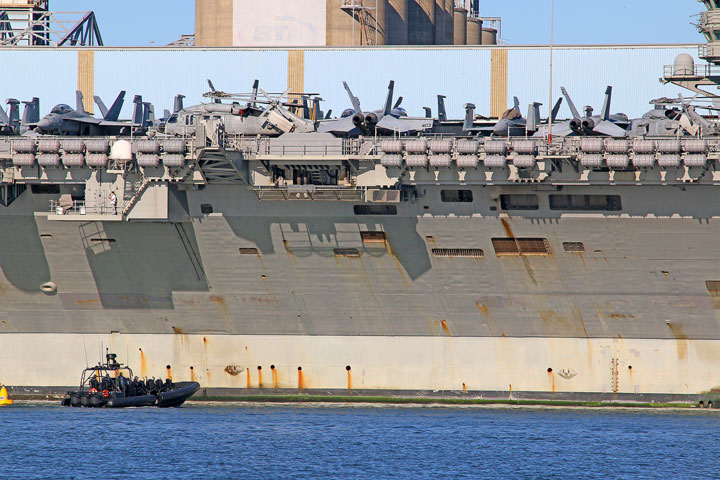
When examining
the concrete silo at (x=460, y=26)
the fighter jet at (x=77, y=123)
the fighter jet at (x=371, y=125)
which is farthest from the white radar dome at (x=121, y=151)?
the concrete silo at (x=460, y=26)

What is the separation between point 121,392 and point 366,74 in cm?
1530

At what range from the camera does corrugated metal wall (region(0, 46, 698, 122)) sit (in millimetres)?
38125

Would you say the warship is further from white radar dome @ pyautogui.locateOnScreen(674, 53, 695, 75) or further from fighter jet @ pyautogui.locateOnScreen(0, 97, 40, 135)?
fighter jet @ pyautogui.locateOnScreen(0, 97, 40, 135)

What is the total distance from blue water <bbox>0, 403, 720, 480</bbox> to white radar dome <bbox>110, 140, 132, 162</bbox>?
6.65 metres

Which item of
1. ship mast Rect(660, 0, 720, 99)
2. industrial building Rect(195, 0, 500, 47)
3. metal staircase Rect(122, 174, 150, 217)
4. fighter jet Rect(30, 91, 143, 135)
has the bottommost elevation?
metal staircase Rect(122, 174, 150, 217)

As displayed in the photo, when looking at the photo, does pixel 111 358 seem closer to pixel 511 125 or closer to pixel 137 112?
pixel 137 112

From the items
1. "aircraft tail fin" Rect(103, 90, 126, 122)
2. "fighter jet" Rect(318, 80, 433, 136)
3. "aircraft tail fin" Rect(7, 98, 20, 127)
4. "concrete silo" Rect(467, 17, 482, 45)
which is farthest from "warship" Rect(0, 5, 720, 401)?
"concrete silo" Rect(467, 17, 482, 45)

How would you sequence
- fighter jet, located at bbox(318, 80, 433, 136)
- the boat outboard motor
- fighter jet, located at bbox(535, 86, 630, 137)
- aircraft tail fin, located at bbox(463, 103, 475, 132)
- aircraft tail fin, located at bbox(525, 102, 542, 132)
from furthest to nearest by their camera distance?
aircraft tail fin, located at bbox(463, 103, 475, 132), the boat outboard motor, aircraft tail fin, located at bbox(525, 102, 542, 132), fighter jet, located at bbox(318, 80, 433, 136), fighter jet, located at bbox(535, 86, 630, 137)

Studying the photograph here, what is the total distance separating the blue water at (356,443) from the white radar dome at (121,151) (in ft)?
21.8

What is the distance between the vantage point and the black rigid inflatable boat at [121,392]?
98.6ft

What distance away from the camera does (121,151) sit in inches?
1084

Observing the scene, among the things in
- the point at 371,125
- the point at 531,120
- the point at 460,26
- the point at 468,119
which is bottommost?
Result: the point at 371,125

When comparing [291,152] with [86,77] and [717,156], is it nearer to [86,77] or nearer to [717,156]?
[717,156]

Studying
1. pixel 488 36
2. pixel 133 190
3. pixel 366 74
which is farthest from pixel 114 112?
pixel 488 36
